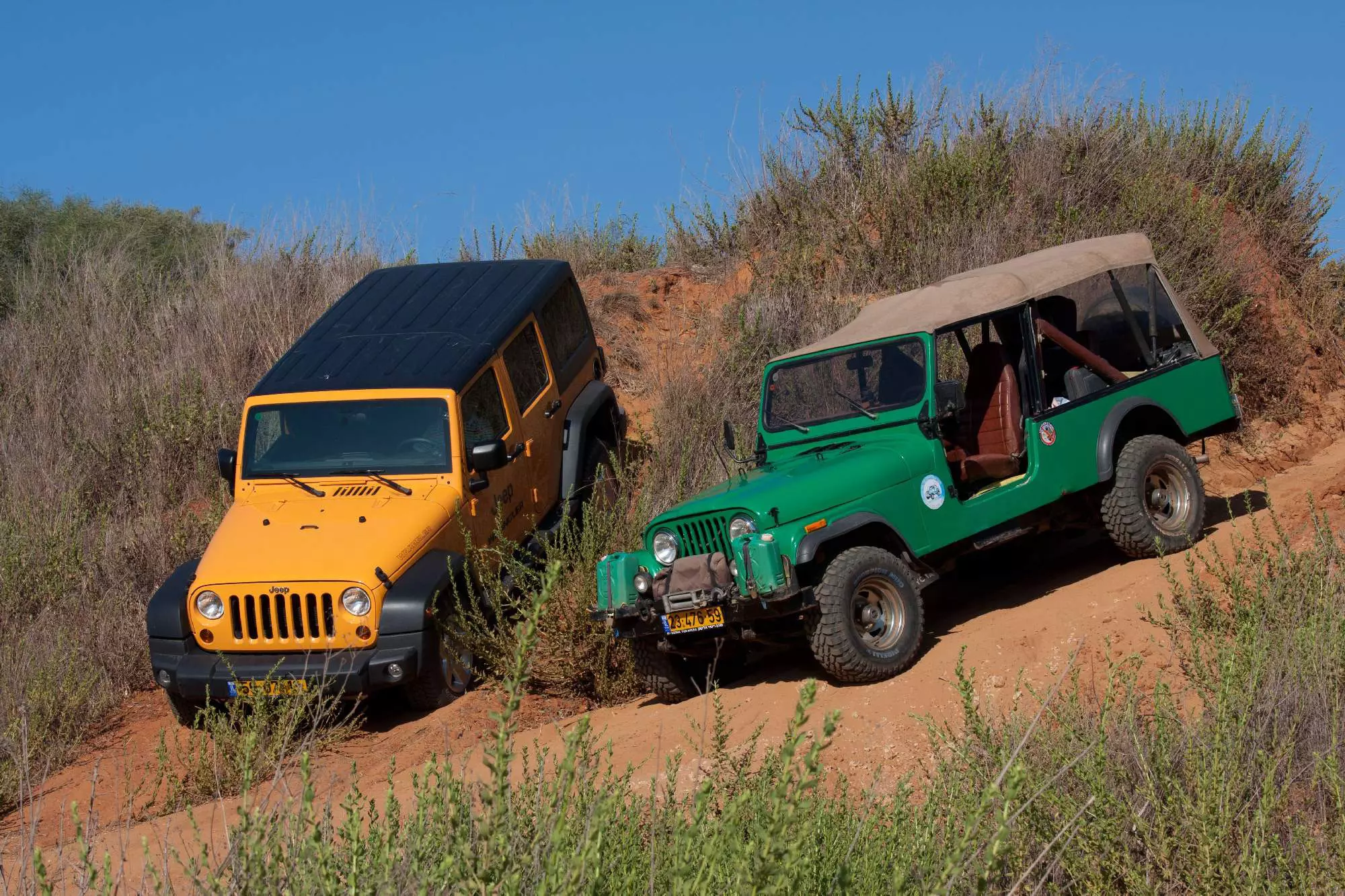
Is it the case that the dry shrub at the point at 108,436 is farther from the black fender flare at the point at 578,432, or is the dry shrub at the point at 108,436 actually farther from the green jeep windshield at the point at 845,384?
the green jeep windshield at the point at 845,384

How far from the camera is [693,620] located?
6.79 meters

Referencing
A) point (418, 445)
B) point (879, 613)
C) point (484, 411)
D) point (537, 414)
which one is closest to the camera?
point (879, 613)

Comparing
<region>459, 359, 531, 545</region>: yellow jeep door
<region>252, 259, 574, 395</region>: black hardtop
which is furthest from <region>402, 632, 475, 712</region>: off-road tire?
<region>252, 259, 574, 395</region>: black hardtop

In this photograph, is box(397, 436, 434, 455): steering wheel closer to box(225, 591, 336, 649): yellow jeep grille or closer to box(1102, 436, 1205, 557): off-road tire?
box(225, 591, 336, 649): yellow jeep grille

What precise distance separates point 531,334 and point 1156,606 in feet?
16.2

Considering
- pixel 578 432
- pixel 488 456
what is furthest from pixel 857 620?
pixel 578 432

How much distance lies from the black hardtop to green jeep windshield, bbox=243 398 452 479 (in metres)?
0.14

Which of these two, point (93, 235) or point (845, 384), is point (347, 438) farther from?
point (93, 235)

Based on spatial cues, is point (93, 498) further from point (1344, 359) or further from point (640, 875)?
point (1344, 359)

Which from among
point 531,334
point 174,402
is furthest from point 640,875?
point 174,402

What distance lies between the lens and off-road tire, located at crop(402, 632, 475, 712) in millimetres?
7836

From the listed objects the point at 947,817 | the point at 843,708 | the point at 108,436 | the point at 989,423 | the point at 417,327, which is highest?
the point at 108,436

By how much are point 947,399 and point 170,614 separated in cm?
472

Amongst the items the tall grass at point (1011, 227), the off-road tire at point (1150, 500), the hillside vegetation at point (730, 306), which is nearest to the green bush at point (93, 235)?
the hillside vegetation at point (730, 306)
